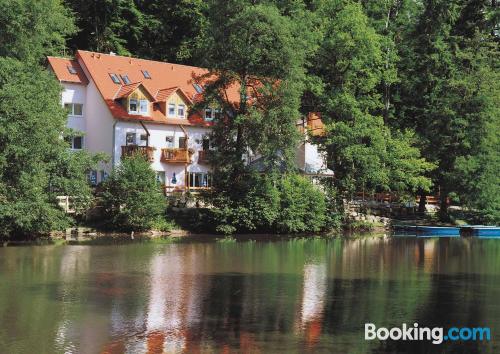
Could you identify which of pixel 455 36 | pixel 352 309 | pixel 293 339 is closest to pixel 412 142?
pixel 455 36

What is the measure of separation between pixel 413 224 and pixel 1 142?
33.6 meters

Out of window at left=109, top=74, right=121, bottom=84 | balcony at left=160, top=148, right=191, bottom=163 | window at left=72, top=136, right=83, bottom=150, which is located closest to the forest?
window at left=109, top=74, right=121, bottom=84

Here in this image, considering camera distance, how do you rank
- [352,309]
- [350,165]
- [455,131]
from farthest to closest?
Result: [455,131] → [350,165] → [352,309]

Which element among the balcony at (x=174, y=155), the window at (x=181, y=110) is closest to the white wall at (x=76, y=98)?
the balcony at (x=174, y=155)

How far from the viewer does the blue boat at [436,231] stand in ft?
161

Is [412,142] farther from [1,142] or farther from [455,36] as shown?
[1,142]

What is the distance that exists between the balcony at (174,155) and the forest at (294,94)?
7.48 metres

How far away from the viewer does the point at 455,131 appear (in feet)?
180

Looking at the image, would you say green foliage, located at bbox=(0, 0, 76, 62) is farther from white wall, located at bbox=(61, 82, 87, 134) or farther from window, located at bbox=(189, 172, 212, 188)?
window, located at bbox=(189, 172, 212, 188)

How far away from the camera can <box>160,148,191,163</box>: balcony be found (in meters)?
52.7

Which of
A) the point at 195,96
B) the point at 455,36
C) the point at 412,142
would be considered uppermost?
the point at 455,36

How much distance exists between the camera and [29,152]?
36.0 m

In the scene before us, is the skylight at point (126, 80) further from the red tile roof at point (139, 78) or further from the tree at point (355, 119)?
the tree at point (355, 119)

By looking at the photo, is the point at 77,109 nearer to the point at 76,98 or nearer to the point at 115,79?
the point at 76,98
